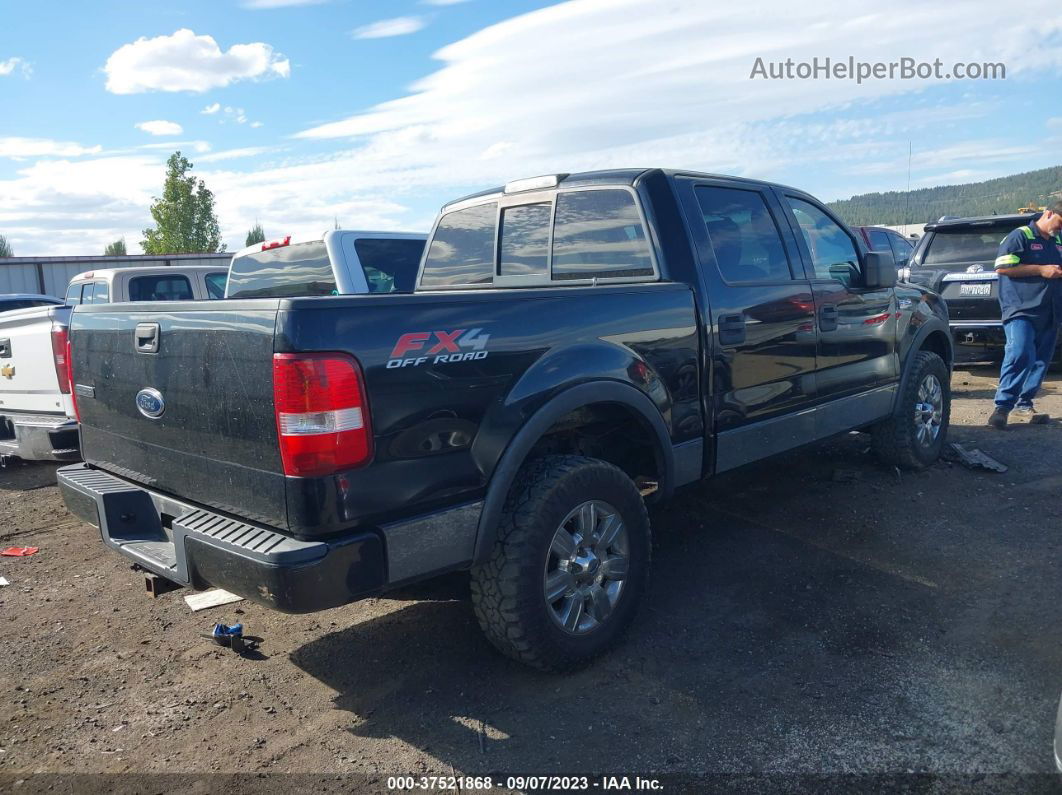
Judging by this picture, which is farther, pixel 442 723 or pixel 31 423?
pixel 31 423

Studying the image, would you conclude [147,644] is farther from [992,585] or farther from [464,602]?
[992,585]

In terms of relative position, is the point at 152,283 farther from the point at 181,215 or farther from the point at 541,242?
the point at 181,215

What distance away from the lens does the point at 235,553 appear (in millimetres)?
2621

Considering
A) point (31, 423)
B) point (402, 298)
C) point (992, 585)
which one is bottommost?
point (992, 585)

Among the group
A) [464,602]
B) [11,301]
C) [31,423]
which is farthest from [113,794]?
[11,301]

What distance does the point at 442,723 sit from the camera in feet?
9.86

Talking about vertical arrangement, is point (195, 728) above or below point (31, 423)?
below

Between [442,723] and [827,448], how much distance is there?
4.49m

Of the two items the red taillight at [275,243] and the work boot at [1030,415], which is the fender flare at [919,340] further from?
the red taillight at [275,243]

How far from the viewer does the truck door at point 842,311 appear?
467 centimetres

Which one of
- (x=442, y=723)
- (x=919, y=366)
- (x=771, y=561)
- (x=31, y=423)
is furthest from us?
(x=31, y=423)

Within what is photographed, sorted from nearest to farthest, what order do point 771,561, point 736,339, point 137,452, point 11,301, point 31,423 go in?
point 137,452
point 736,339
point 771,561
point 31,423
point 11,301

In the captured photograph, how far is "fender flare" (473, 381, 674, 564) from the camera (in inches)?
115

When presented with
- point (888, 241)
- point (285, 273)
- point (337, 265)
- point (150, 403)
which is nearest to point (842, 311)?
point (337, 265)
